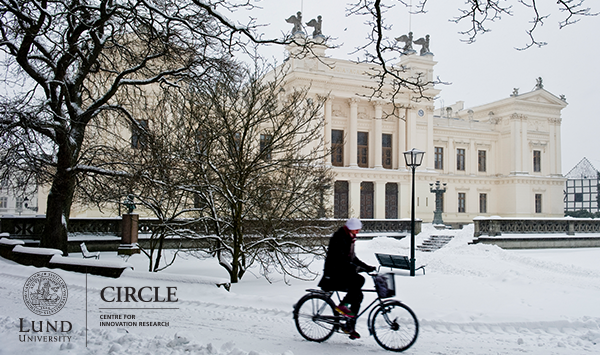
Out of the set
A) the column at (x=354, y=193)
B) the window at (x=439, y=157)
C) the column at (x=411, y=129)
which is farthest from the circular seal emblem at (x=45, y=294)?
the window at (x=439, y=157)

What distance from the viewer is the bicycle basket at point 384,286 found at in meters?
6.41

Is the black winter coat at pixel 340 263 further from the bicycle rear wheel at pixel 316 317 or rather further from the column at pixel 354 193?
the column at pixel 354 193

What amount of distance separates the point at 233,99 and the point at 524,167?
5155cm

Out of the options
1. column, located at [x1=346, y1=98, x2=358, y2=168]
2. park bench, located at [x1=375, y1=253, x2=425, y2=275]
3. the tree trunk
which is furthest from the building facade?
the tree trunk

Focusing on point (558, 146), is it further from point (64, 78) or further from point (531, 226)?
point (64, 78)

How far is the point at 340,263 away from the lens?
21.3 feet

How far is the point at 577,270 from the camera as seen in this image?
1955 centimetres

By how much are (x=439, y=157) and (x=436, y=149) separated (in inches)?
38.1

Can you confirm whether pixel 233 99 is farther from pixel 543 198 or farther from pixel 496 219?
pixel 543 198

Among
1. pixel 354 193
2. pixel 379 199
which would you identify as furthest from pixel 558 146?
pixel 354 193

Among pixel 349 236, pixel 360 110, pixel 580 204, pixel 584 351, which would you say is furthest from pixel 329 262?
pixel 580 204

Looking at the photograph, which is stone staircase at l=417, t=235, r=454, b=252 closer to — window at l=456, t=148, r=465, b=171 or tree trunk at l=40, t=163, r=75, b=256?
tree trunk at l=40, t=163, r=75, b=256

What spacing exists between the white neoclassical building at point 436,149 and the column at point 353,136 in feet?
0.32

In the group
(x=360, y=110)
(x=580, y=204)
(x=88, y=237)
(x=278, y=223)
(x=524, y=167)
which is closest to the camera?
(x=278, y=223)
